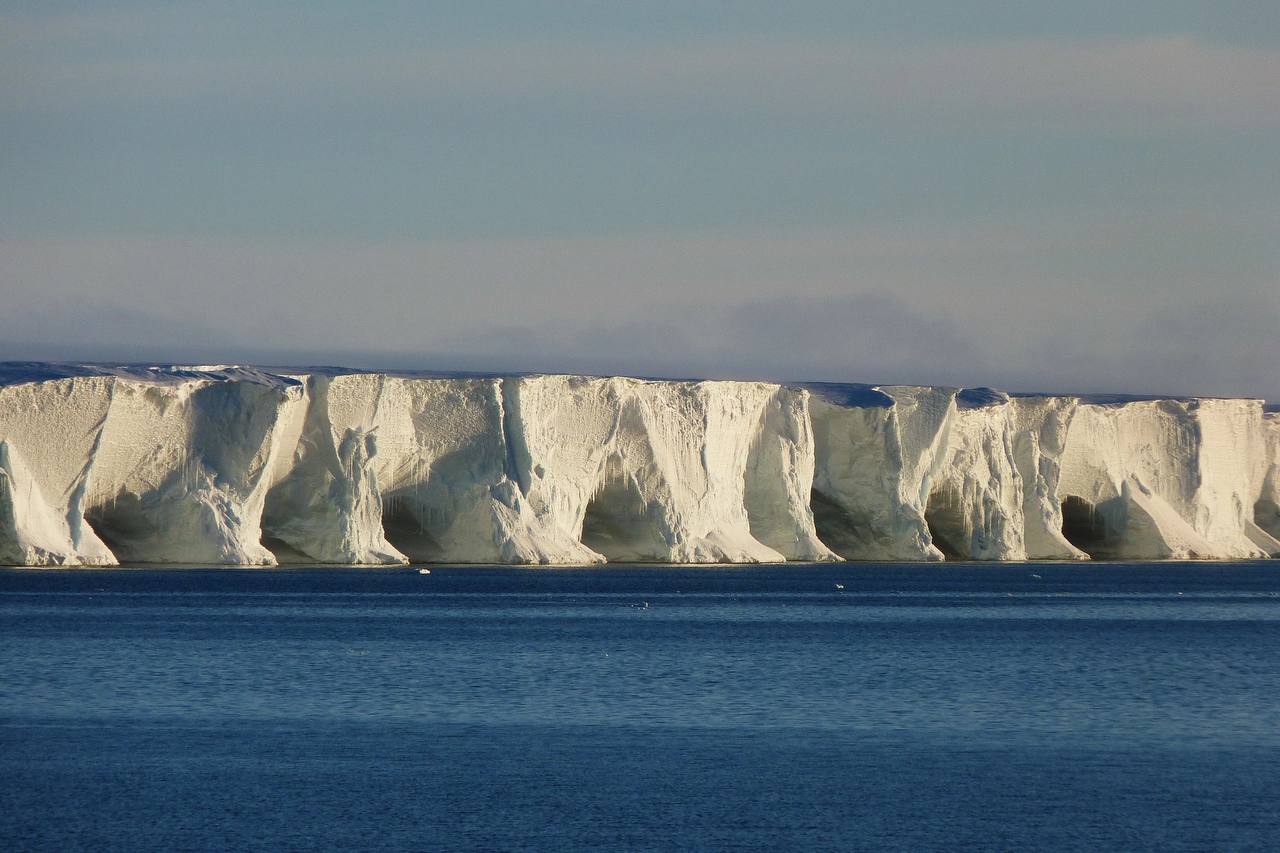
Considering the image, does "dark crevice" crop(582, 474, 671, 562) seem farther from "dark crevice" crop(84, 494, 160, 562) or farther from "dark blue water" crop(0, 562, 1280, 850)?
"dark blue water" crop(0, 562, 1280, 850)

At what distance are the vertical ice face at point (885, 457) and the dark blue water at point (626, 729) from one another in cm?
2085

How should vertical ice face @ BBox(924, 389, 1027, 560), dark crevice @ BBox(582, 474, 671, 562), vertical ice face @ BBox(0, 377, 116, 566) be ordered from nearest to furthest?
1. vertical ice face @ BBox(0, 377, 116, 566)
2. dark crevice @ BBox(582, 474, 671, 562)
3. vertical ice face @ BBox(924, 389, 1027, 560)

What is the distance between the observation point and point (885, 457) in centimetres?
6138

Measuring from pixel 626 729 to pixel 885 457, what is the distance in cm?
4206

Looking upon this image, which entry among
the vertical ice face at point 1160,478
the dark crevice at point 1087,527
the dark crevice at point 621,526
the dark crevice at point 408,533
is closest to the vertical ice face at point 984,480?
the vertical ice face at point 1160,478

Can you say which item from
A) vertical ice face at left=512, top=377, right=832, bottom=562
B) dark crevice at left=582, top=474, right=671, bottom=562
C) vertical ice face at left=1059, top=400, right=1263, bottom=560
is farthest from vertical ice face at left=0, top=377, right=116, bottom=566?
vertical ice face at left=1059, top=400, right=1263, bottom=560

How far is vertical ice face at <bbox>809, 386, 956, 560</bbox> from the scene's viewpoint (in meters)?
61.6

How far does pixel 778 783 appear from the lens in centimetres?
1653

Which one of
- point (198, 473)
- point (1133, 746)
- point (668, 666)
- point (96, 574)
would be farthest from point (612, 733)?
point (96, 574)

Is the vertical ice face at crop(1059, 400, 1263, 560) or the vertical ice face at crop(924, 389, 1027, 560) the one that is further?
the vertical ice face at crop(1059, 400, 1263, 560)

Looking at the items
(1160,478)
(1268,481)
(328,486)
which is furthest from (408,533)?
(1268,481)

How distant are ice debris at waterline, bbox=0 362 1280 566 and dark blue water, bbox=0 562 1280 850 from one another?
27.4 feet

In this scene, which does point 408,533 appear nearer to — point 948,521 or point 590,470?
point 590,470

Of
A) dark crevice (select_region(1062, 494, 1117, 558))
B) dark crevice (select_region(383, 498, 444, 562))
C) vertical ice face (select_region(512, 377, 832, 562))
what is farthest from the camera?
dark crevice (select_region(1062, 494, 1117, 558))
